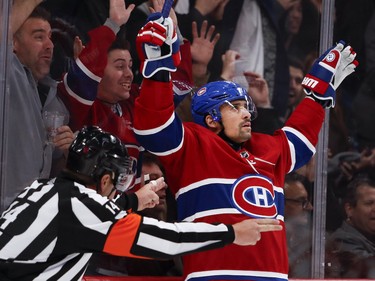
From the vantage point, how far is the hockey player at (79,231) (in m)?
2.23

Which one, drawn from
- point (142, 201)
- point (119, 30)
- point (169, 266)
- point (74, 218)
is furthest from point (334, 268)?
point (74, 218)

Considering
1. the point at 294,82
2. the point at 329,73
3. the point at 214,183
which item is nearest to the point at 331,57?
the point at 329,73

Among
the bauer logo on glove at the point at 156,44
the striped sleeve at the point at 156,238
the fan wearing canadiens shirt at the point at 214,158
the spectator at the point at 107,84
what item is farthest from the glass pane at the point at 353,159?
the striped sleeve at the point at 156,238

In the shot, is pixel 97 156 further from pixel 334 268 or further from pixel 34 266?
pixel 334 268

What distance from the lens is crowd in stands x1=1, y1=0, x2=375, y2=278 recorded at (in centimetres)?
298

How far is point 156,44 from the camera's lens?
2.63 m

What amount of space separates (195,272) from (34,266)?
2.36 ft

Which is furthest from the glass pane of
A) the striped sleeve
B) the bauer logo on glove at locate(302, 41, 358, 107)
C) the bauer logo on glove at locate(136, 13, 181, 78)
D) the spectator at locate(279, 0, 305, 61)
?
the striped sleeve

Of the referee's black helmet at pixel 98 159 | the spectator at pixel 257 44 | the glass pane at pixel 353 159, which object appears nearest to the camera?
the referee's black helmet at pixel 98 159

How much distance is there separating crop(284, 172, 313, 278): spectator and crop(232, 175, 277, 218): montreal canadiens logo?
552mm

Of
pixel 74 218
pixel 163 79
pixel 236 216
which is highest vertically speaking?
pixel 163 79

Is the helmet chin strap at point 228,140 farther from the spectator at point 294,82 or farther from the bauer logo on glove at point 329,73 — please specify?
the spectator at point 294,82

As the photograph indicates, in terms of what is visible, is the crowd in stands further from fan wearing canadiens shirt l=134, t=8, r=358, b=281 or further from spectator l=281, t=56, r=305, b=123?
fan wearing canadiens shirt l=134, t=8, r=358, b=281

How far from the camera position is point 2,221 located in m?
2.29
